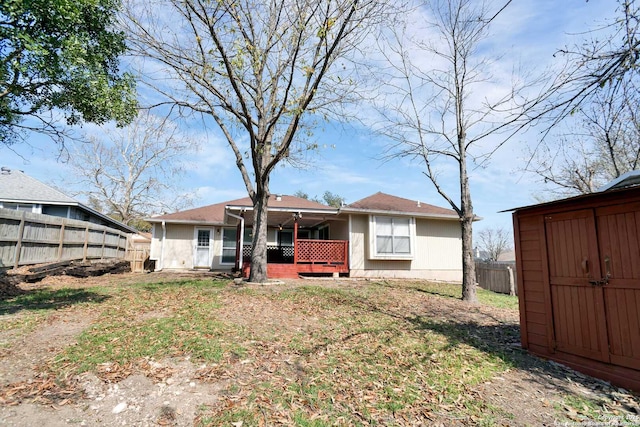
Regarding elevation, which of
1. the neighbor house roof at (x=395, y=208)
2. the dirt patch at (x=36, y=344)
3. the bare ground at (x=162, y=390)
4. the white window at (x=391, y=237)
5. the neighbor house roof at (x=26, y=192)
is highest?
the neighbor house roof at (x=26, y=192)

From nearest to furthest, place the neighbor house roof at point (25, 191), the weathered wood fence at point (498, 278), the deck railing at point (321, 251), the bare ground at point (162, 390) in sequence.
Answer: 1. the bare ground at point (162, 390)
2. the deck railing at point (321, 251)
3. the weathered wood fence at point (498, 278)
4. the neighbor house roof at point (25, 191)

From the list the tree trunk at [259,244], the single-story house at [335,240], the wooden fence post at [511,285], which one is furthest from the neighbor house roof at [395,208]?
the tree trunk at [259,244]

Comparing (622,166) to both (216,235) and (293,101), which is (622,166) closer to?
(293,101)

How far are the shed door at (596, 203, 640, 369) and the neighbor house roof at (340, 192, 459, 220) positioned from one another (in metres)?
8.89

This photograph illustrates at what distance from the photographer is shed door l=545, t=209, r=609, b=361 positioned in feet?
14.3

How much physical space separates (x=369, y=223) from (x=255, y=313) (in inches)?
304

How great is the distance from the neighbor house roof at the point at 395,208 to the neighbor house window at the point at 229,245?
688 cm

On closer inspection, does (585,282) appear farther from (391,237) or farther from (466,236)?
(391,237)

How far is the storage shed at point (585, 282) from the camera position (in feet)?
13.3

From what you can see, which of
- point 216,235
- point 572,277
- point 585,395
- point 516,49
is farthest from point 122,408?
point 216,235

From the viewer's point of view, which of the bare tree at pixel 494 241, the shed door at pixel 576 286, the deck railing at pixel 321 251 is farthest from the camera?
the bare tree at pixel 494 241

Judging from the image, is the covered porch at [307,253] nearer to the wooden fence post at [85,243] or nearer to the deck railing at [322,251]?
the deck railing at [322,251]

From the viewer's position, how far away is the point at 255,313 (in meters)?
6.32

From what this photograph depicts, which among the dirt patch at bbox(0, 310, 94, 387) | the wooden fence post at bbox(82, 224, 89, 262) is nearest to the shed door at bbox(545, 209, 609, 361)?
the dirt patch at bbox(0, 310, 94, 387)
